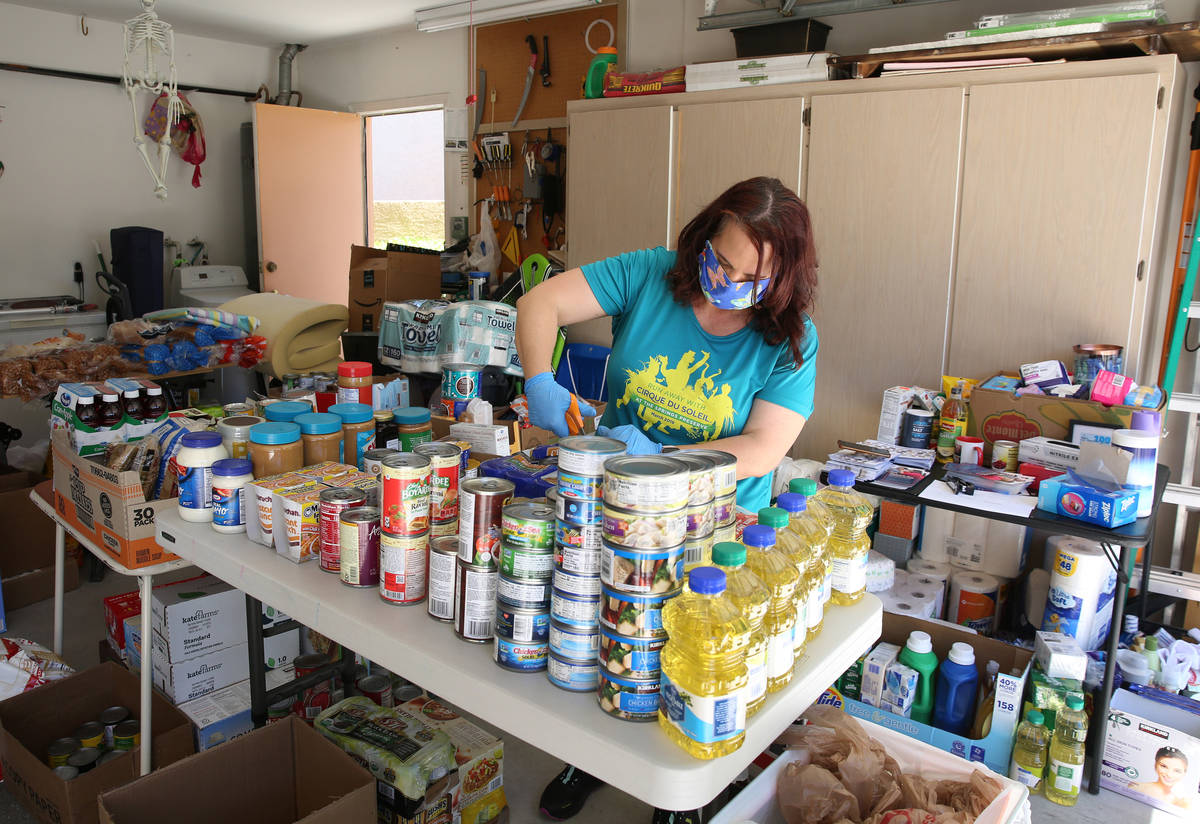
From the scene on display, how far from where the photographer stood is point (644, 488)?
0.99 meters

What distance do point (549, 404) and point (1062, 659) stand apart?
1.68 meters

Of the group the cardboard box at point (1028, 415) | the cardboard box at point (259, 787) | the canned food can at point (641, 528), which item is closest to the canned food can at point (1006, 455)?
the cardboard box at point (1028, 415)

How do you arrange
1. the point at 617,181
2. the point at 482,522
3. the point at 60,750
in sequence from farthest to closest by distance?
the point at 617,181
the point at 60,750
the point at 482,522

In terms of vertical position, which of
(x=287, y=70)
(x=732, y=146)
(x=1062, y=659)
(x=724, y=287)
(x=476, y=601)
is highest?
(x=287, y=70)

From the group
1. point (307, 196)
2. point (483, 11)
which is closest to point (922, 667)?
point (483, 11)

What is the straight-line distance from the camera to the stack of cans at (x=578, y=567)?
1.07m

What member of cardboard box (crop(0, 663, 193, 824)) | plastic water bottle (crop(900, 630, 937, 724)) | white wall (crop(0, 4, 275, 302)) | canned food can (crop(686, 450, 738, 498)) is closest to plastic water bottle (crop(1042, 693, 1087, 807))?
plastic water bottle (crop(900, 630, 937, 724))

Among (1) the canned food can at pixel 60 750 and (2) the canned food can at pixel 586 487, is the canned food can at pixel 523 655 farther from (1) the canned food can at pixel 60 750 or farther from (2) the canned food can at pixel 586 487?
(1) the canned food can at pixel 60 750

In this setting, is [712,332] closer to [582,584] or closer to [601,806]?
[582,584]

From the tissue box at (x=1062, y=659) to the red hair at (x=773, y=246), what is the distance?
4.26 feet

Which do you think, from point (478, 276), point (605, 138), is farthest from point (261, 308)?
point (605, 138)

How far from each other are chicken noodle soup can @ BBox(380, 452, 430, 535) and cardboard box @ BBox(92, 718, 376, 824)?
60 centimetres

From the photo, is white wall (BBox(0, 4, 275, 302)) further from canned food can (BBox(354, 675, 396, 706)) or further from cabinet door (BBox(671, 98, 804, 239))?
canned food can (BBox(354, 675, 396, 706))

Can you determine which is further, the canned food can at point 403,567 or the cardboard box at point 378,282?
the cardboard box at point 378,282
